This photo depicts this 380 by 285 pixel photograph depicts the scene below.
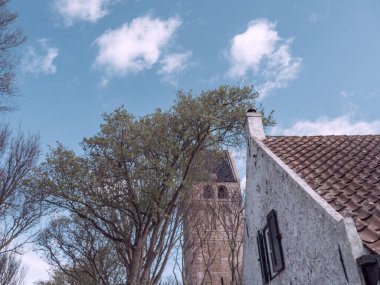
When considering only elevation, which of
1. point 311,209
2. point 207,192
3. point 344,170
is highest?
point 207,192

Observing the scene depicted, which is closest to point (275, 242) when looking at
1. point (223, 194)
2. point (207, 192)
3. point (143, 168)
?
point (143, 168)

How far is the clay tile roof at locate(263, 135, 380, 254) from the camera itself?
212 inches

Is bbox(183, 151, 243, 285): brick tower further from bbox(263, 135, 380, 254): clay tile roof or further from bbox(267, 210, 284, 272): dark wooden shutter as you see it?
bbox(267, 210, 284, 272): dark wooden shutter

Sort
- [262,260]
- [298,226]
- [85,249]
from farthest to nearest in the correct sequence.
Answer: [85,249]
[262,260]
[298,226]

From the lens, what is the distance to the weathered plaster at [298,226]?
4945 mm

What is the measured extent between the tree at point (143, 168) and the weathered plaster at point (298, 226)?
496 cm

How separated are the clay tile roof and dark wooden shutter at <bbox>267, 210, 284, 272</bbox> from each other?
1509mm

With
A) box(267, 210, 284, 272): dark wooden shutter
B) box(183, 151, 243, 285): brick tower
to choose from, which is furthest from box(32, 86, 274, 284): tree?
box(267, 210, 284, 272): dark wooden shutter

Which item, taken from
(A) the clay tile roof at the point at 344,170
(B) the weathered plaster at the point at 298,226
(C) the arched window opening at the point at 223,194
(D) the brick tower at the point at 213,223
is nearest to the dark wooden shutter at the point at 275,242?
(B) the weathered plaster at the point at 298,226

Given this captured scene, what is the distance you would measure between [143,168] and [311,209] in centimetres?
965

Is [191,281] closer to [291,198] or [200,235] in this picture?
[200,235]

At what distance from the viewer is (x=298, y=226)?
692 centimetres

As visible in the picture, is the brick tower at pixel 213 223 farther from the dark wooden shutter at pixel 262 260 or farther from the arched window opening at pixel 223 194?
the dark wooden shutter at pixel 262 260

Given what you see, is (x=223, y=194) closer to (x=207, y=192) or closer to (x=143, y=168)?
(x=207, y=192)
